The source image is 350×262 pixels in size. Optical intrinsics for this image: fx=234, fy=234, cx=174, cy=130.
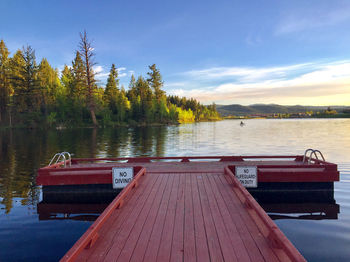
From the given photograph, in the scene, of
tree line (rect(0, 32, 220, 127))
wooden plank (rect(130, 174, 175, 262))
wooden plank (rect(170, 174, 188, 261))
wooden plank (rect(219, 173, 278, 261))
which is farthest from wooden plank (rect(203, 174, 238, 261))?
tree line (rect(0, 32, 220, 127))

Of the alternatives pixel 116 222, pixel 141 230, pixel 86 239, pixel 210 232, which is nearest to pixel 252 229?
pixel 210 232

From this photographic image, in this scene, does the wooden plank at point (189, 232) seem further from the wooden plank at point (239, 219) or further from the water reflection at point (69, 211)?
the water reflection at point (69, 211)

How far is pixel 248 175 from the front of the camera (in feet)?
32.8

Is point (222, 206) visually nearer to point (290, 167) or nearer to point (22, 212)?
point (290, 167)

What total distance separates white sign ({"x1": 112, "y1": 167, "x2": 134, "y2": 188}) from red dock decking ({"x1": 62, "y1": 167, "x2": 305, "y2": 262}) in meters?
2.17

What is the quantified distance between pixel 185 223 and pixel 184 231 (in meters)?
0.40

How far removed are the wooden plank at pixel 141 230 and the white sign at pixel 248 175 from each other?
4235mm

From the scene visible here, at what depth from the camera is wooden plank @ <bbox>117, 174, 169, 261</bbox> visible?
4.18 metres

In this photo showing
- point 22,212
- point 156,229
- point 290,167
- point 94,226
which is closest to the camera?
point 94,226

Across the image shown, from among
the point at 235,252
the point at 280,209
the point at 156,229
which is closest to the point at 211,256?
the point at 235,252

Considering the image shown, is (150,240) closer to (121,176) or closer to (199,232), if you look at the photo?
(199,232)

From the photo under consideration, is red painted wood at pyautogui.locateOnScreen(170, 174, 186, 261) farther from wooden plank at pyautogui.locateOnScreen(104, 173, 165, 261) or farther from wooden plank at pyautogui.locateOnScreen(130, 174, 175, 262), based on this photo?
wooden plank at pyautogui.locateOnScreen(104, 173, 165, 261)

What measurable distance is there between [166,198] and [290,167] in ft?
21.4

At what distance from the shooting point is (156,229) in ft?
16.8
